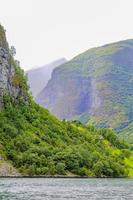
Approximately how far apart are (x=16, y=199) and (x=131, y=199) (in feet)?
79.8

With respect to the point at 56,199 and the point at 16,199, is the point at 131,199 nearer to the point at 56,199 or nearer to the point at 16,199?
the point at 56,199

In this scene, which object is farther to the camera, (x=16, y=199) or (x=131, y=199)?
(x=131, y=199)

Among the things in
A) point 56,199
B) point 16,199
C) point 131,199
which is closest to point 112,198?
point 131,199

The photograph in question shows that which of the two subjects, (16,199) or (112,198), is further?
(112,198)

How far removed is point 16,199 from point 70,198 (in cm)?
1268

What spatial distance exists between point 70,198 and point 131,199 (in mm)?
12690

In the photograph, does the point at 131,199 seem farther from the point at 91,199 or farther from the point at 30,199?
the point at 30,199

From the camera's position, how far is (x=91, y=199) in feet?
365

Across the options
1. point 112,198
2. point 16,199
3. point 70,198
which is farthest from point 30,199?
point 112,198

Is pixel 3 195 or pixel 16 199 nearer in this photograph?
pixel 16 199

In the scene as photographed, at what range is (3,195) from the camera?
373 feet

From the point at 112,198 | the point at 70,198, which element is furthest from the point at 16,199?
the point at 112,198

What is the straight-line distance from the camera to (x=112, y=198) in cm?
11525

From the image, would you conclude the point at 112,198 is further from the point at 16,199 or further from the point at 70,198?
the point at 16,199
